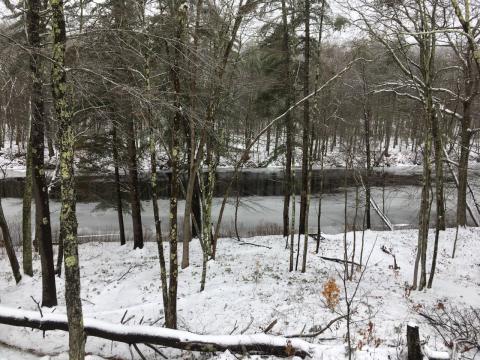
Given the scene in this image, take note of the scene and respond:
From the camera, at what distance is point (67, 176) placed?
502 cm

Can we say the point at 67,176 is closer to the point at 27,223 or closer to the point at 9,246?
the point at 9,246

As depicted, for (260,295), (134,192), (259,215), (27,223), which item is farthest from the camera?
(259,215)

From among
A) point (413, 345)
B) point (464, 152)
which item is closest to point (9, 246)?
point (413, 345)

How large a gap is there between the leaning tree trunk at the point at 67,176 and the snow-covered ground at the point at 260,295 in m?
1.73

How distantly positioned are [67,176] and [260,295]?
6560 mm

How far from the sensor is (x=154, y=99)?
17.7ft

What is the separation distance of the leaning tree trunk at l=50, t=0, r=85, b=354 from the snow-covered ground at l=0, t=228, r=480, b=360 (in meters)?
1.73

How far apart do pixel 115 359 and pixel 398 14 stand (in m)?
10.0

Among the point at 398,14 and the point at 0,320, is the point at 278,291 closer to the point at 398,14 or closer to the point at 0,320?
the point at 0,320

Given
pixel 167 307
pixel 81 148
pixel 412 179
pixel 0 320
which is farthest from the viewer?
pixel 412 179

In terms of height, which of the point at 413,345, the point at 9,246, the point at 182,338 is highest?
the point at 413,345

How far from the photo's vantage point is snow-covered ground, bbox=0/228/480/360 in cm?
703

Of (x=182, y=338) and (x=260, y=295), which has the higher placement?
(x=182, y=338)

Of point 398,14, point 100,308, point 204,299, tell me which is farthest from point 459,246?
point 100,308
